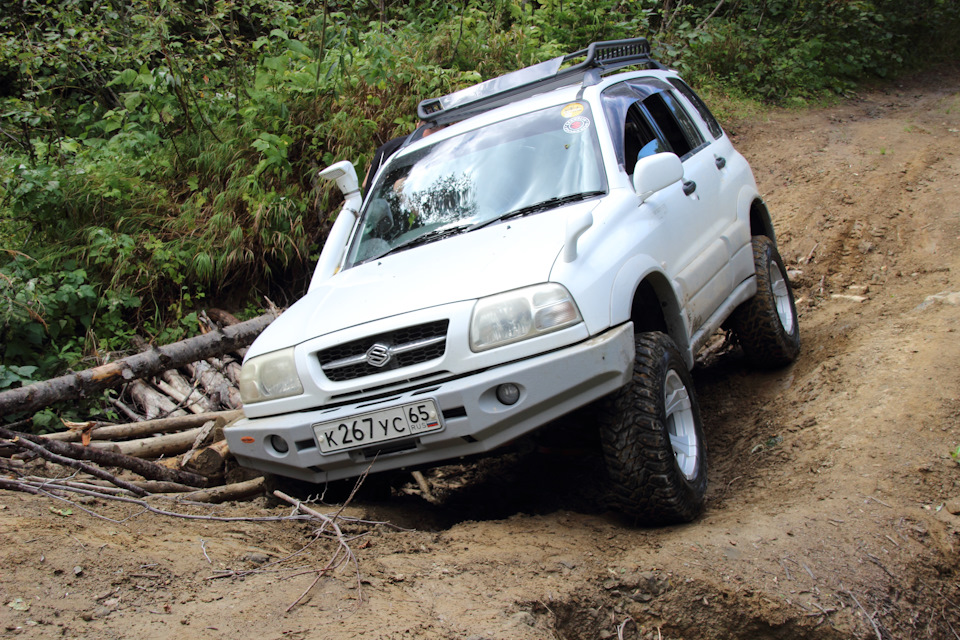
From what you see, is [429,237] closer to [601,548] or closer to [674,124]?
[601,548]

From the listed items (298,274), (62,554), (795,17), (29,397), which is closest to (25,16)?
(298,274)

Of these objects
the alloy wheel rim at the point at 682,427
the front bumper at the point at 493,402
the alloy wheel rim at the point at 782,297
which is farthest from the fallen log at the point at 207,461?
the alloy wheel rim at the point at 782,297

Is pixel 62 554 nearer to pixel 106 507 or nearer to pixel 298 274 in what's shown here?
pixel 106 507

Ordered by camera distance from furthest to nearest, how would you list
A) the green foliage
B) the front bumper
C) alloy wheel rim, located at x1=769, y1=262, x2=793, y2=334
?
the green foliage
alloy wheel rim, located at x1=769, y1=262, x2=793, y2=334
the front bumper

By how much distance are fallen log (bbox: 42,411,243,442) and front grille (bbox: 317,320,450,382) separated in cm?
160

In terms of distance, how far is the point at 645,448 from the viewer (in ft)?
10.0

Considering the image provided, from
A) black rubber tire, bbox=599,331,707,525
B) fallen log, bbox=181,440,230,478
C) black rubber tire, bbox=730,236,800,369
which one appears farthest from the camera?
black rubber tire, bbox=730,236,800,369

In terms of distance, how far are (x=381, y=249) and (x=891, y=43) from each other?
552 inches

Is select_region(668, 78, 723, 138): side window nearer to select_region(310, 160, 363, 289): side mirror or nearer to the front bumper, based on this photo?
select_region(310, 160, 363, 289): side mirror

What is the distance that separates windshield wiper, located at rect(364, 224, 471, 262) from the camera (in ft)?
12.7

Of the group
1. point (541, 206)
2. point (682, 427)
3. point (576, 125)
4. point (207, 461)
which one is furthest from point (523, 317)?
point (207, 461)

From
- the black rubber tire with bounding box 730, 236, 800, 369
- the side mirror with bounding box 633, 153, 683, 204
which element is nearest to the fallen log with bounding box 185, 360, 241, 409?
the side mirror with bounding box 633, 153, 683, 204

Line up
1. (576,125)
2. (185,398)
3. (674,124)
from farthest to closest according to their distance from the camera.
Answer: (185,398), (674,124), (576,125)

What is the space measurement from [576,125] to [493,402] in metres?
1.73
